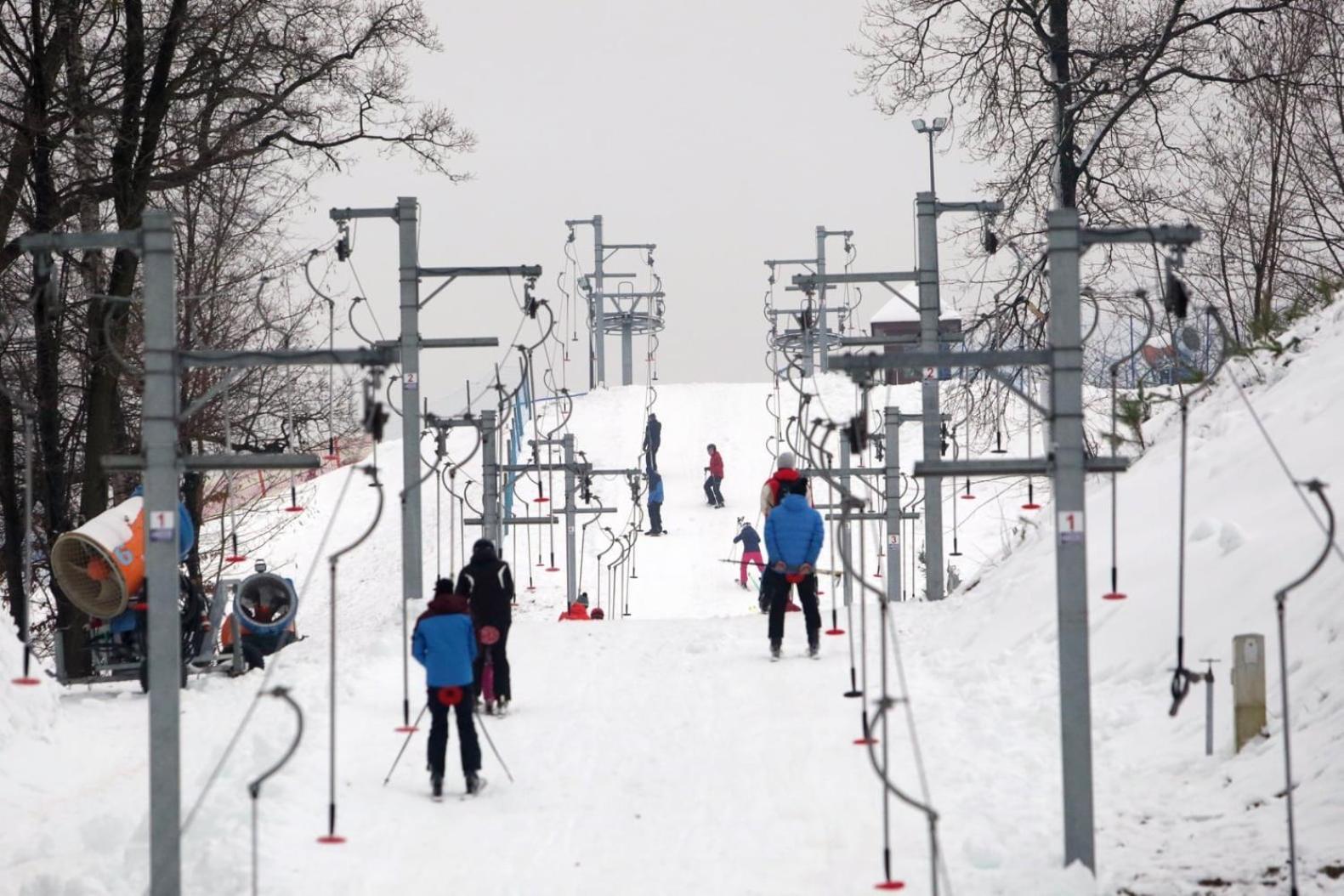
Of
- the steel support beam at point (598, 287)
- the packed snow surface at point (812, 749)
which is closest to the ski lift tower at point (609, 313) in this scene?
the steel support beam at point (598, 287)

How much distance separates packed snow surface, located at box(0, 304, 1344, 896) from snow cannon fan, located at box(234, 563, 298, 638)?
87 cm

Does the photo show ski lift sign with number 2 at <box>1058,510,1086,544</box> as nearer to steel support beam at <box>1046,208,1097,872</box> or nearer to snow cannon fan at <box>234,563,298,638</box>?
steel support beam at <box>1046,208,1097,872</box>

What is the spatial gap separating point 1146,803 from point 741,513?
106 feet

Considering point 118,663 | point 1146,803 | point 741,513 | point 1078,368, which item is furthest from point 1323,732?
point 741,513

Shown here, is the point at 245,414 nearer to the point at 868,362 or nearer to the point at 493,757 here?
the point at 493,757

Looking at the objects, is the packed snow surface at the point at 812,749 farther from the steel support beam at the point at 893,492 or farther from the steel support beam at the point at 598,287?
the steel support beam at the point at 598,287

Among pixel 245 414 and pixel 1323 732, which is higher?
pixel 245 414

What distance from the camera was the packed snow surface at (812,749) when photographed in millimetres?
10477

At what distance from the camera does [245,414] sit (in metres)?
32.4

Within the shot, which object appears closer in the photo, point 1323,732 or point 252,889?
point 252,889

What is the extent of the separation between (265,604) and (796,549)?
22.0 ft

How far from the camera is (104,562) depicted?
18062 mm

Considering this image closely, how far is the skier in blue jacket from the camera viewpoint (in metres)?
17.2

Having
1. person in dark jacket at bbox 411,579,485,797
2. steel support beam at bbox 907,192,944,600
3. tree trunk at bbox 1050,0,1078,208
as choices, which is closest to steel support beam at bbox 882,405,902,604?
steel support beam at bbox 907,192,944,600
